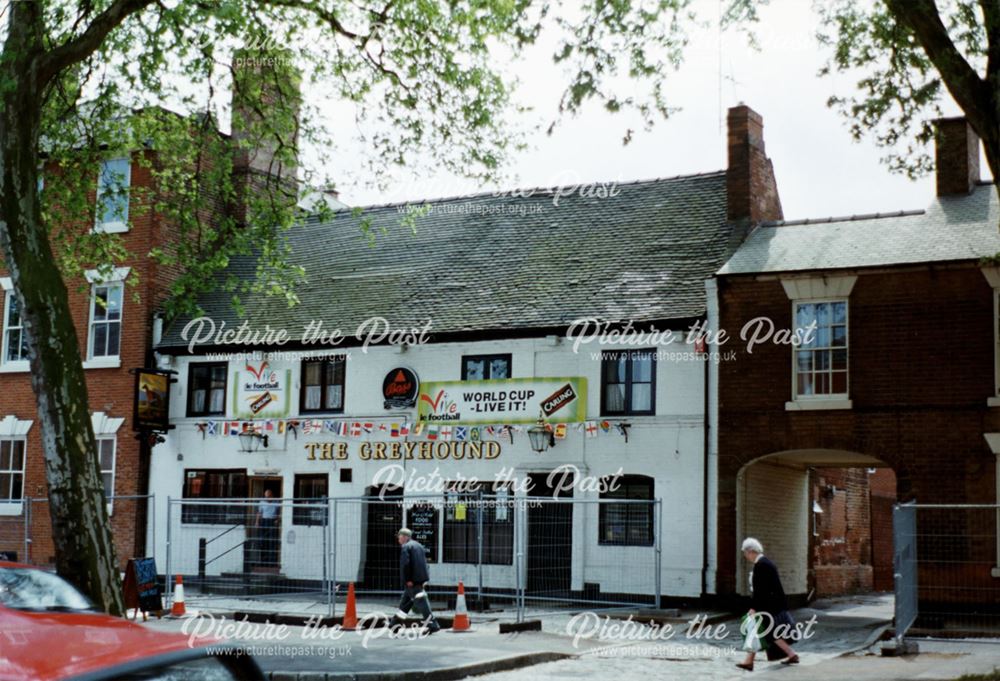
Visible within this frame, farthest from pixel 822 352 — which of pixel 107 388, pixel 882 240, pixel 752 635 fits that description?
pixel 107 388

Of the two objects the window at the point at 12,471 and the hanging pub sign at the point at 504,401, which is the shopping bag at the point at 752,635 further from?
the window at the point at 12,471

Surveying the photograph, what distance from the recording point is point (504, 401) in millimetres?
25266

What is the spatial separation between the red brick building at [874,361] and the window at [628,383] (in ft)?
5.25

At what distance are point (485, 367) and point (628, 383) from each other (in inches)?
128

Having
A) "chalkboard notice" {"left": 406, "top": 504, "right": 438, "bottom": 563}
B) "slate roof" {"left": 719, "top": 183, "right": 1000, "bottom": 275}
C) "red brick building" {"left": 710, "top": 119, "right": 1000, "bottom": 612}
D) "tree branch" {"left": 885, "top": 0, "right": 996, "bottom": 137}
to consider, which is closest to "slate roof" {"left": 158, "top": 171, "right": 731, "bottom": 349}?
"slate roof" {"left": 719, "top": 183, "right": 1000, "bottom": 275}

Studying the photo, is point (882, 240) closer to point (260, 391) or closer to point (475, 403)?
point (475, 403)

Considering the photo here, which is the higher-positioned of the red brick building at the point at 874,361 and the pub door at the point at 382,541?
the red brick building at the point at 874,361

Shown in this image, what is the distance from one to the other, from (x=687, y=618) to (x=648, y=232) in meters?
9.66

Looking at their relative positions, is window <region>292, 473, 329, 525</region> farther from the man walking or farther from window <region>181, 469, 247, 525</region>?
the man walking

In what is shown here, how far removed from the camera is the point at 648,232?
27.1m

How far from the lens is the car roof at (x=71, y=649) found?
5.81 metres

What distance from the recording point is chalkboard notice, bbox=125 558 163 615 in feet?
65.4

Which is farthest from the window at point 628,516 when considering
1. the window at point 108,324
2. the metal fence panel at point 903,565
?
the window at point 108,324

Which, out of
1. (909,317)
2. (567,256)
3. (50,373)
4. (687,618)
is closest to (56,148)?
(50,373)
